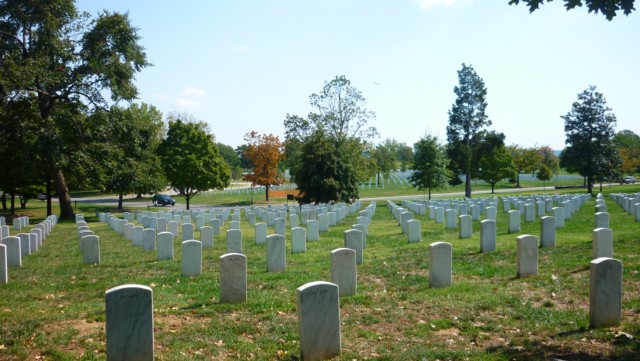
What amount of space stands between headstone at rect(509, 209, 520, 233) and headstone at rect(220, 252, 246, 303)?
1360cm

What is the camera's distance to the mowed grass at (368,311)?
6.86m

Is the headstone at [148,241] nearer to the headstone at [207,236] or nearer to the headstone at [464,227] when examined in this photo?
the headstone at [207,236]

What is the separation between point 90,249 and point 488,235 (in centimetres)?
1158

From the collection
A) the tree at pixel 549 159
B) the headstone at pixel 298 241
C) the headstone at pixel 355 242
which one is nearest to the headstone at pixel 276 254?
the headstone at pixel 355 242

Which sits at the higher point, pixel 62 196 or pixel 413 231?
pixel 62 196

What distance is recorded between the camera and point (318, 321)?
659cm

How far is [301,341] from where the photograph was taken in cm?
653

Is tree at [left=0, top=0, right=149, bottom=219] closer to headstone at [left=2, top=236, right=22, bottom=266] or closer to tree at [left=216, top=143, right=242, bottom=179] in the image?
headstone at [left=2, top=236, right=22, bottom=266]

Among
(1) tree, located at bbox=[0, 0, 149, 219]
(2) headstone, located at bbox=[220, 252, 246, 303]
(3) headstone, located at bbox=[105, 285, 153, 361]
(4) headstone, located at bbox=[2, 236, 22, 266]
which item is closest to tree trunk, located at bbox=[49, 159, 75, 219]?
(1) tree, located at bbox=[0, 0, 149, 219]

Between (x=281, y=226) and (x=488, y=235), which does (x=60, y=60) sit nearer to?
(x=281, y=226)

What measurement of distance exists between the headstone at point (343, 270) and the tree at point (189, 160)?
1786 inches

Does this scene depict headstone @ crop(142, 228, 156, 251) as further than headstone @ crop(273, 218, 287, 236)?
No

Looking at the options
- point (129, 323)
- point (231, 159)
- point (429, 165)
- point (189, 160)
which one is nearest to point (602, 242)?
point (129, 323)

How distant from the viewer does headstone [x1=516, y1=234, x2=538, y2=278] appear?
11.1 m
